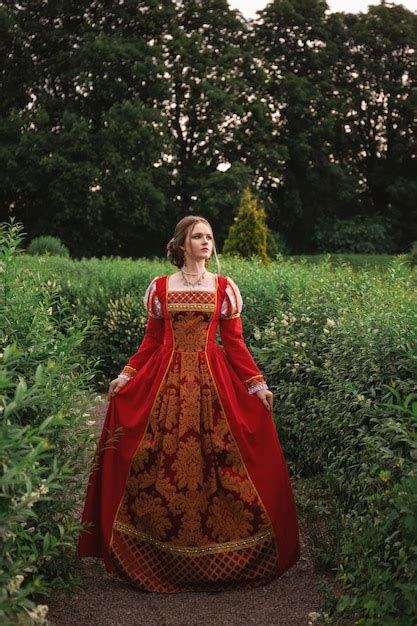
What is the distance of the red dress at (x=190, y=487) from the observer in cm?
411

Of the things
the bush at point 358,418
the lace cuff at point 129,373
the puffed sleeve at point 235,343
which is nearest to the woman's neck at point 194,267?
the puffed sleeve at point 235,343

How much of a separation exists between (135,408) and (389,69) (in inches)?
1226

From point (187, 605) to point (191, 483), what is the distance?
0.56 meters

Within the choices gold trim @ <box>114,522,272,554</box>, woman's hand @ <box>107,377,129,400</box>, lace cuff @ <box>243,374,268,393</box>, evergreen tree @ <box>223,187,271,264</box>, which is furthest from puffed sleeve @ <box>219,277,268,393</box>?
evergreen tree @ <box>223,187,271,264</box>

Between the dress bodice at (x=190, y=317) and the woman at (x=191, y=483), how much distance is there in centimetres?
5

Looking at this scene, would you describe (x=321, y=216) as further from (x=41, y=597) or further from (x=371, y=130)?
(x=41, y=597)

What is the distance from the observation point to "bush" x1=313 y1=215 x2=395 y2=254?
30641 millimetres

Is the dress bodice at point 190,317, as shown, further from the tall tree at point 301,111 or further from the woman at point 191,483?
the tall tree at point 301,111

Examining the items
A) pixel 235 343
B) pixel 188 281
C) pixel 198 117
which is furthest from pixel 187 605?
pixel 198 117

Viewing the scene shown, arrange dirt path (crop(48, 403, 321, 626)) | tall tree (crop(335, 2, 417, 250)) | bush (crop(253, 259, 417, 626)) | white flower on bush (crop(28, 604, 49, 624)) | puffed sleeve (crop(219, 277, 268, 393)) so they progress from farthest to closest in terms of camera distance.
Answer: tall tree (crop(335, 2, 417, 250)), puffed sleeve (crop(219, 277, 268, 393)), dirt path (crop(48, 403, 321, 626)), bush (crop(253, 259, 417, 626)), white flower on bush (crop(28, 604, 49, 624))

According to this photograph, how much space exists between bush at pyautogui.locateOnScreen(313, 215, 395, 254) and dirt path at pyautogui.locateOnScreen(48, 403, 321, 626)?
27.1 m

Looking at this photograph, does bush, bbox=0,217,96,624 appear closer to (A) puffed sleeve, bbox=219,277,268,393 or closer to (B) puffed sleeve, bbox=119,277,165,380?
(B) puffed sleeve, bbox=119,277,165,380

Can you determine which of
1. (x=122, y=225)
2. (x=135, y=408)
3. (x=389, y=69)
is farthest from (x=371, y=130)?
(x=135, y=408)

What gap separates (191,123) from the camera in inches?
1148
